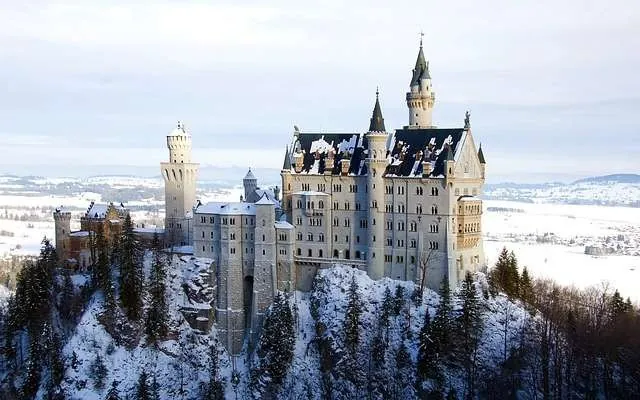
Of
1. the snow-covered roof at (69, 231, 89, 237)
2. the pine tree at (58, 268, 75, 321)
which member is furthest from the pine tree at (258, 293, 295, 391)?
the snow-covered roof at (69, 231, 89, 237)

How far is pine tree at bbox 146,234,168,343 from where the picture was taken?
100188 millimetres

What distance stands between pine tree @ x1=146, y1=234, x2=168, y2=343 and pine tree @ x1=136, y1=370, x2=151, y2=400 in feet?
18.0

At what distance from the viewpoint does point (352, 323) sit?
94.8m

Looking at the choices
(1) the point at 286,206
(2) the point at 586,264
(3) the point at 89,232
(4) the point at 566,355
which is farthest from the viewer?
(2) the point at 586,264

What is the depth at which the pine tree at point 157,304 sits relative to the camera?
100 metres

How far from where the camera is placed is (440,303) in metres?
93.6

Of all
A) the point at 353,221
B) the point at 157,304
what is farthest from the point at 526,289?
the point at 157,304

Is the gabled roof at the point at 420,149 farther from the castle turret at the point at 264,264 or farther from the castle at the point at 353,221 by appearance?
the castle turret at the point at 264,264

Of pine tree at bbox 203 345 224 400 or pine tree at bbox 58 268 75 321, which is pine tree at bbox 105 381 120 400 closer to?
pine tree at bbox 203 345 224 400

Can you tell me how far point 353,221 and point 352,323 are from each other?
14520 millimetres

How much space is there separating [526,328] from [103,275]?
51934 mm

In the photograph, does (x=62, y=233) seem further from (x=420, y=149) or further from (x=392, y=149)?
(x=420, y=149)

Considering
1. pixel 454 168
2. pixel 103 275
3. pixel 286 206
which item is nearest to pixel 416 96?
pixel 454 168

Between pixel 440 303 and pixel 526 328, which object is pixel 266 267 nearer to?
pixel 440 303
